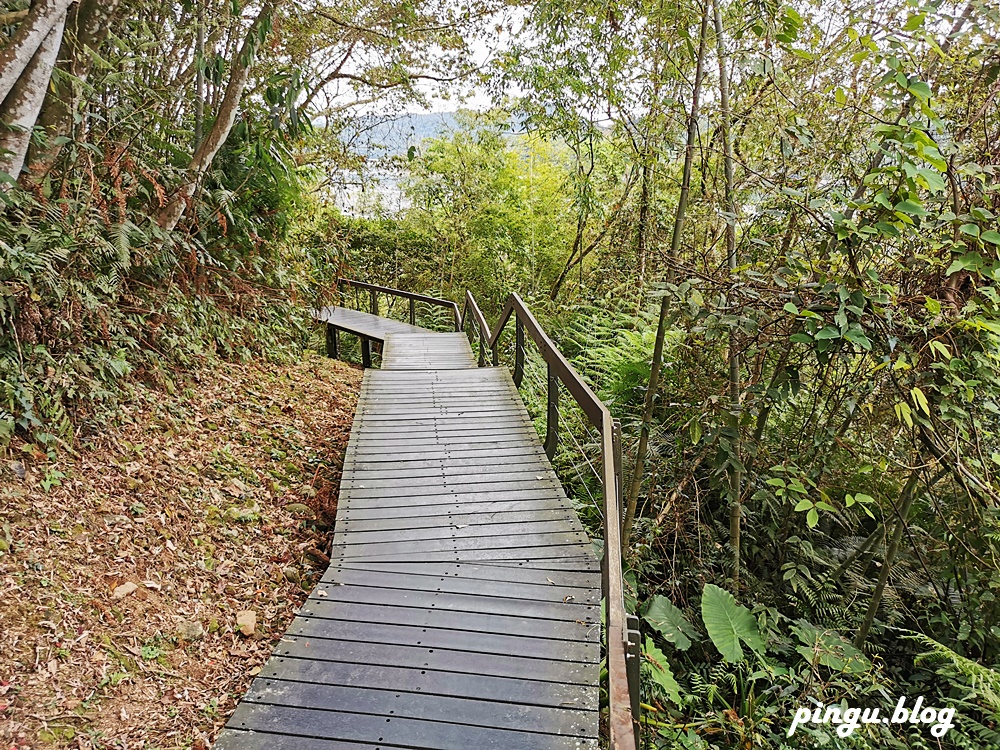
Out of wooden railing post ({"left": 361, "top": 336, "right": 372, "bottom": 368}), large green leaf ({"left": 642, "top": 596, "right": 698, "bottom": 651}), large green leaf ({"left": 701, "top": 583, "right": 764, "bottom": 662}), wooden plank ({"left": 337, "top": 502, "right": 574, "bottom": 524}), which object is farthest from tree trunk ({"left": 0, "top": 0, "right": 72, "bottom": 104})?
wooden railing post ({"left": 361, "top": 336, "right": 372, "bottom": 368})

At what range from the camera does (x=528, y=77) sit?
7273mm

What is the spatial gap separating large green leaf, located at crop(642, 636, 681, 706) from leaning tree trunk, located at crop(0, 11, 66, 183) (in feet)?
16.4

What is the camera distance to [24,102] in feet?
12.0

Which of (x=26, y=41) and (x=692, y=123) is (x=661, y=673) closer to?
(x=692, y=123)

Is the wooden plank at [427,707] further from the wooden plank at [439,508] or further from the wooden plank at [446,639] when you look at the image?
the wooden plank at [439,508]

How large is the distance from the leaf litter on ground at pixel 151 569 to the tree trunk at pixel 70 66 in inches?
76.7

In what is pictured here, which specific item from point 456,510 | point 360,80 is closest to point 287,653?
point 456,510

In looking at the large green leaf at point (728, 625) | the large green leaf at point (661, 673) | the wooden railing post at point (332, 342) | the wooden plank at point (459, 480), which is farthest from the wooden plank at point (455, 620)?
the wooden railing post at point (332, 342)

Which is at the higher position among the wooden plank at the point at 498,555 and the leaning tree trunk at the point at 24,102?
the leaning tree trunk at the point at 24,102

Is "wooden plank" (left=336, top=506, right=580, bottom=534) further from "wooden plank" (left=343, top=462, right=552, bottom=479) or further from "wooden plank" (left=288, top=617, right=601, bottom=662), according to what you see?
"wooden plank" (left=288, top=617, right=601, bottom=662)

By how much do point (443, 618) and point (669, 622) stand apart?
1858 millimetres

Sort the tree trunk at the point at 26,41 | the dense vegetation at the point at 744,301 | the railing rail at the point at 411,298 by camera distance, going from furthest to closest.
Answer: the railing rail at the point at 411,298 → the tree trunk at the point at 26,41 → the dense vegetation at the point at 744,301

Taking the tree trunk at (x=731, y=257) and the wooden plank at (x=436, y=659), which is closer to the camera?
the wooden plank at (x=436, y=659)

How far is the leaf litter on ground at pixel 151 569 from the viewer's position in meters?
2.75
